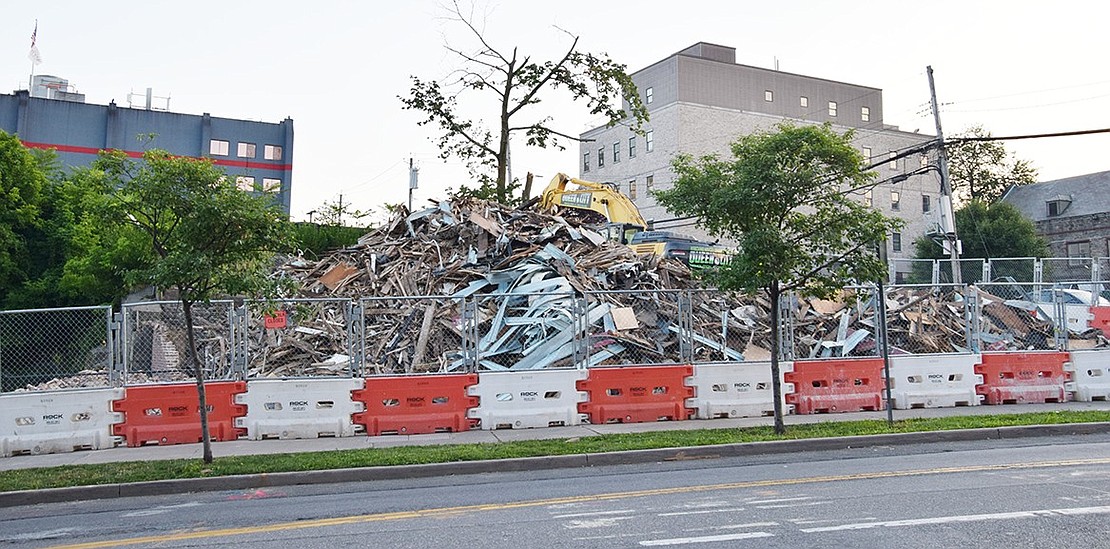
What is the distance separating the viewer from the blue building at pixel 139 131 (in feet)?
184

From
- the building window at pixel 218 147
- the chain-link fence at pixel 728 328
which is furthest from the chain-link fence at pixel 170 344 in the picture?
Answer: the building window at pixel 218 147

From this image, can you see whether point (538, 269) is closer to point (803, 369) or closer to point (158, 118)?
point (803, 369)

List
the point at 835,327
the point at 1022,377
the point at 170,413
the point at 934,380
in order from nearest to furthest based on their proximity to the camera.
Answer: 1. the point at 170,413
2. the point at 934,380
3. the point at 1022,377
4. the point at 835,327

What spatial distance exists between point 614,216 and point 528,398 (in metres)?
15.5

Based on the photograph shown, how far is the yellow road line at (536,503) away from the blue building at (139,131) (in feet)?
171

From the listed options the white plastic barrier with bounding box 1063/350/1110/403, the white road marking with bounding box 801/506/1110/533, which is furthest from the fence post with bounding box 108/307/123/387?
the white plastic barrier with bounding box 1063/350/1110/403

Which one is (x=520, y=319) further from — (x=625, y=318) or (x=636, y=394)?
(x=636, y=394)

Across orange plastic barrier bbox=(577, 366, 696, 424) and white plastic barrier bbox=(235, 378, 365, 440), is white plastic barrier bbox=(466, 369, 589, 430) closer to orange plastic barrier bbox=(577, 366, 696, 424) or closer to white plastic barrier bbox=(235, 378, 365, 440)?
orange plastic barrier bbox=(577, 366, 696, 424)

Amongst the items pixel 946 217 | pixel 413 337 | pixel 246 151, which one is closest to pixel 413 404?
pixel 413 337

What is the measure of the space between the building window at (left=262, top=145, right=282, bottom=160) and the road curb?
5871cm

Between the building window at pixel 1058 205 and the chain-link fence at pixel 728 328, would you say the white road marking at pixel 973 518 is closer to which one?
the chain-link fence at pixel 728 328

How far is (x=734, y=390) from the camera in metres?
14.7

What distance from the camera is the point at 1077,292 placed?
75.9 feet

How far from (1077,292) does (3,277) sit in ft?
123
